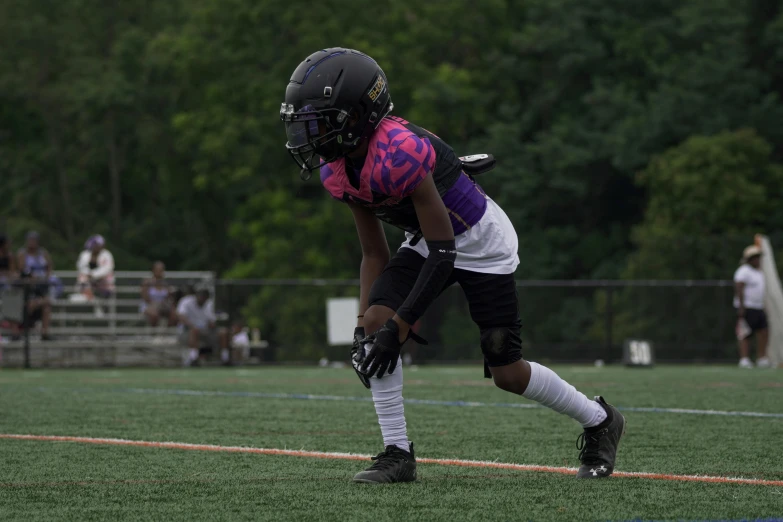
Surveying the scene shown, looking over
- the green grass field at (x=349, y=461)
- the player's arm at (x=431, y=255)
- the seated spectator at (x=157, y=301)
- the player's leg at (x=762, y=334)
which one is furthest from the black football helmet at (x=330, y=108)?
the seated spectator at (x=157, y=301)

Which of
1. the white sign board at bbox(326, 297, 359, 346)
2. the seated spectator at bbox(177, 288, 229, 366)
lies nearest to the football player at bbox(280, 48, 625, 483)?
the seated spectator at bbox(177, 288, 229, 366)

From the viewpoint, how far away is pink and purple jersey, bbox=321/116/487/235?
5047mm

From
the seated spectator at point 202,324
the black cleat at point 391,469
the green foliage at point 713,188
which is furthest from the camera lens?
the green foliage at point 713,188

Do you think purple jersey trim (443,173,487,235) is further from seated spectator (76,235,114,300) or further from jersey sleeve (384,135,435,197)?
seated spectator (76,235,114,300)

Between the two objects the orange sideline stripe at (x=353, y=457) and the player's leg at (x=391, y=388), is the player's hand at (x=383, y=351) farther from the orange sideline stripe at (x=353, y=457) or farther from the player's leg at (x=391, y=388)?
the orange sideline stripe at (x=353, y=457)

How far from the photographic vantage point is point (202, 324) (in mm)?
20781

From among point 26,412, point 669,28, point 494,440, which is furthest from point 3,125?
point 494,440

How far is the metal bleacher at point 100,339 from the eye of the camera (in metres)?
19.8

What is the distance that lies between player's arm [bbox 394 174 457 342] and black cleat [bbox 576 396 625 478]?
0.99 metres

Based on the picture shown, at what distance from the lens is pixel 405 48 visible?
1480 inches

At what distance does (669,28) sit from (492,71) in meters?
5.38

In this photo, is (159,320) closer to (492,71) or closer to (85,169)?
(492,71)

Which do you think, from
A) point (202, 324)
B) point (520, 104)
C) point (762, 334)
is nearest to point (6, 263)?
point (202, 324)

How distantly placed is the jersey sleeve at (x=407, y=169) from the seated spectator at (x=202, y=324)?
51.7 feet
